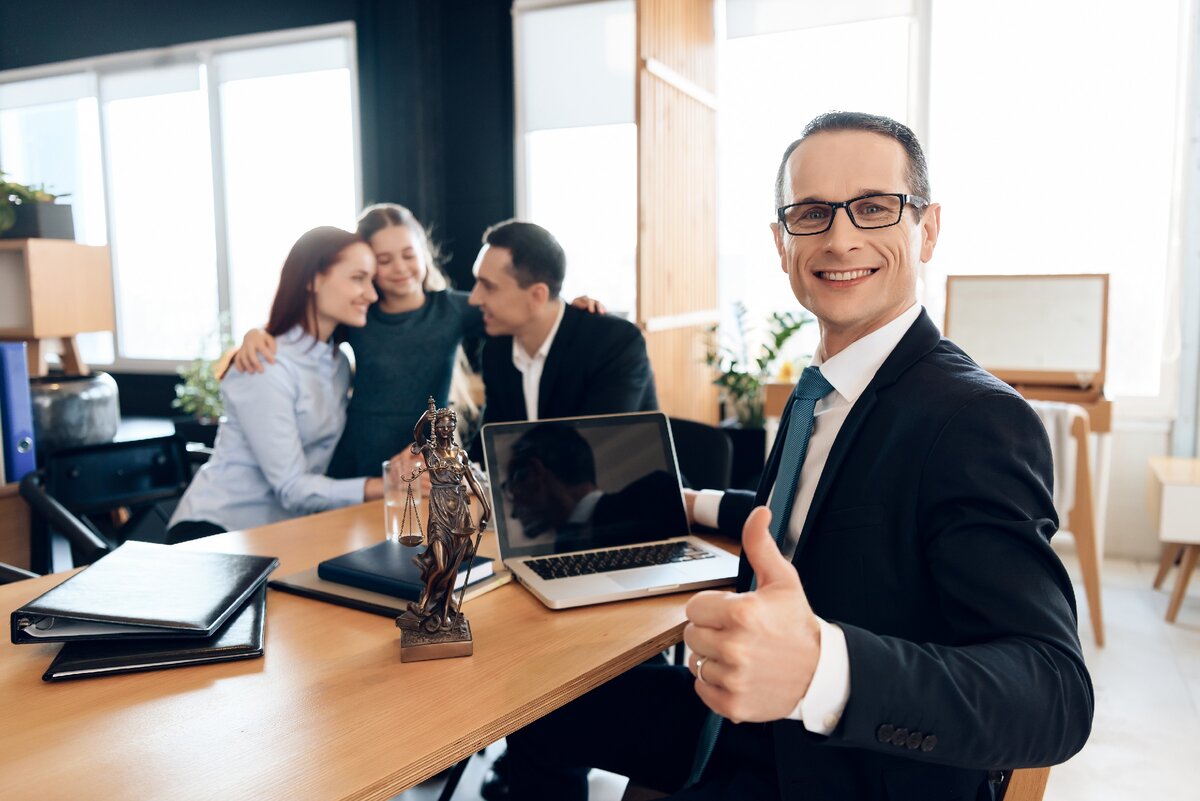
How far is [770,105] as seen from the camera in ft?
16.8

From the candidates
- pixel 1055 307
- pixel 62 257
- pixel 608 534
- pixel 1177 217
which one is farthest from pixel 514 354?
pixel 1177 217

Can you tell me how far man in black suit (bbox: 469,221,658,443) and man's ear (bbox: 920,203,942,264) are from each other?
148cm

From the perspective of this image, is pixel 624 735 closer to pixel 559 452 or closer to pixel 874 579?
pixel 559 452

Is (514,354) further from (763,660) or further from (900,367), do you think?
(763,660)

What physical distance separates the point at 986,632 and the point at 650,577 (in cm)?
68

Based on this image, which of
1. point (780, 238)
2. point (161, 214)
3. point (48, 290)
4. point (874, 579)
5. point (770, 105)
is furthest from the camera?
point (161, 214)

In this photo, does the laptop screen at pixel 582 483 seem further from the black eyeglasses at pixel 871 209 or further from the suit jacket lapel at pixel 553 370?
the suit jacket lapel at pixel 553 370

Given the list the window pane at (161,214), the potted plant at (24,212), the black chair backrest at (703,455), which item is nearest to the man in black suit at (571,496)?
the black chair backrest at (703,455)

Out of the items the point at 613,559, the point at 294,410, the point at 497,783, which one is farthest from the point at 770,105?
the point at 613,559

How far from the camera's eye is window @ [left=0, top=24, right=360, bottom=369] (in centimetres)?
622

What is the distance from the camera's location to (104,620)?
126 centimetres

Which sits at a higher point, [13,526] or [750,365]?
[750,365]

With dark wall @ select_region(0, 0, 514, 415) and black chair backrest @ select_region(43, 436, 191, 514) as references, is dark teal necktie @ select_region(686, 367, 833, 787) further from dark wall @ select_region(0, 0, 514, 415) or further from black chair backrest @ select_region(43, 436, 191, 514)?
dark wall @ select_region(0, 0, 514, 415)

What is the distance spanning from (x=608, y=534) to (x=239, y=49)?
5.90 metres
